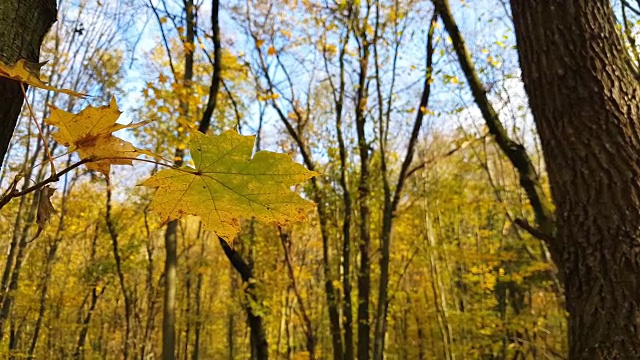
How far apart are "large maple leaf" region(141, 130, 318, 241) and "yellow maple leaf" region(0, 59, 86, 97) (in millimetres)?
128

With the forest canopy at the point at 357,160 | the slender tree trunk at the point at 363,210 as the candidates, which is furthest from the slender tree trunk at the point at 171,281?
the slender tree trunk at the point at 363,210

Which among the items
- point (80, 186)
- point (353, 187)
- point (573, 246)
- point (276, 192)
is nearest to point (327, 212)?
point (353, 187)

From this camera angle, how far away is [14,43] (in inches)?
19.9

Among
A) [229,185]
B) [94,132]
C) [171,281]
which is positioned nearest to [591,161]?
[229,185]

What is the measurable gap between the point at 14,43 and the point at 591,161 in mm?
1520

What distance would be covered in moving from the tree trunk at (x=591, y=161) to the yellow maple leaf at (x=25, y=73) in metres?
1.47

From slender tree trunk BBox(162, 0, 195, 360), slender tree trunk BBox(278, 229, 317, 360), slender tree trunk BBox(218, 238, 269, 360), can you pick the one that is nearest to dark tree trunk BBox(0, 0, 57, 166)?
slender tree trunk BBox(162, 0, 195, 360)

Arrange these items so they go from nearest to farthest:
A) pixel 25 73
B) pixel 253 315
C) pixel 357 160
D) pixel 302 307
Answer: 1. pixel 25 73
2. pixel 253 315
3. pixel 302 307
4. pixel 357 160

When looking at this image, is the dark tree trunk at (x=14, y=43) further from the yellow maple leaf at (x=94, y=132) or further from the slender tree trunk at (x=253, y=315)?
the slender tree trunk at (x=253, y=315)

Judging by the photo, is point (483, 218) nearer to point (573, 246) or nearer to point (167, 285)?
point (167, 285)

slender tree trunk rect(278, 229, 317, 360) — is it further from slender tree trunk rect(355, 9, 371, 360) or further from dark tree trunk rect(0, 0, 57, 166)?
dark tree trunk rect(0, 0, 57, 166)

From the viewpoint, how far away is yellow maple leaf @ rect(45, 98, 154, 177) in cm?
45

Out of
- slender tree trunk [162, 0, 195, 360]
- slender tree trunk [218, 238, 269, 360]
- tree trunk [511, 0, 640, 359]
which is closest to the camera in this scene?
tree trunk [511, 0, 640, 359]

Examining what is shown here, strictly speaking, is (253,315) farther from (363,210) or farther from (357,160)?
(357,160)
